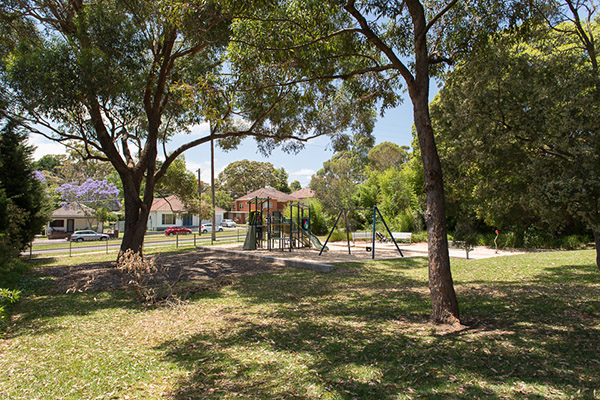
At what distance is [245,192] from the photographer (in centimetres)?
6938

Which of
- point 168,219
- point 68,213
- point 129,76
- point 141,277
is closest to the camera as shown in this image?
point 141,277

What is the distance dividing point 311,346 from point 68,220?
5206 cm

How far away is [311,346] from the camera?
4.62 meters

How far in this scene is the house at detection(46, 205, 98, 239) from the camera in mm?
40969

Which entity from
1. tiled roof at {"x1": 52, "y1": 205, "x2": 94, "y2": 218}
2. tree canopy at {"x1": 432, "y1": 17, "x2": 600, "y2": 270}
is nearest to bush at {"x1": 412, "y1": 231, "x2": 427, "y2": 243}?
tree canopy at {"x1": 432, "y1": 17, "x2": 600, "y2": 270}

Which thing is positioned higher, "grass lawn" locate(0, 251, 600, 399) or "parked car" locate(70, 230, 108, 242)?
"parked car" locate(70, 230, 108, 242)

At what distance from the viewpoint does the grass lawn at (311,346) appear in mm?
3451

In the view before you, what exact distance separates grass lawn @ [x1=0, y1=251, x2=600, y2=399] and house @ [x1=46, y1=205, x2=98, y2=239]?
1500 inches

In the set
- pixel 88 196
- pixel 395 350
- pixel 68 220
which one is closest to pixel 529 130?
pixel 395 350

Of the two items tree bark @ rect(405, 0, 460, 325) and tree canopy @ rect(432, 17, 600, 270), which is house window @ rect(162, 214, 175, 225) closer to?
tree canopy @ rect(432, 17, 600, 270)

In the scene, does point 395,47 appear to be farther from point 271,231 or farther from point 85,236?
point 85,236

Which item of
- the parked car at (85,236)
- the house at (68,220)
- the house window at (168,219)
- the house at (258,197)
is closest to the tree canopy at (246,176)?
the house at (258,197)

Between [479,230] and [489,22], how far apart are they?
16.9m

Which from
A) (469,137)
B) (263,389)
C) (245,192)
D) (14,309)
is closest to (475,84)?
(469,137)
